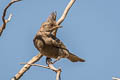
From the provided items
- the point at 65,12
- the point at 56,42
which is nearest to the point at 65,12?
the point at 65,12

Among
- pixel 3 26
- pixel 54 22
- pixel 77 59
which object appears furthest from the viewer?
pixel 77 59

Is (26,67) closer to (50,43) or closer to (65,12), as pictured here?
(50,43)

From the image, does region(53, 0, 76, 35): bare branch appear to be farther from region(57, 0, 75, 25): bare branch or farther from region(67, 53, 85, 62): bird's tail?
region(67, 53, 85, 62): bird's tail

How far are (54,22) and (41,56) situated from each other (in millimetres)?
604

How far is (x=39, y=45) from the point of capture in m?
6.13

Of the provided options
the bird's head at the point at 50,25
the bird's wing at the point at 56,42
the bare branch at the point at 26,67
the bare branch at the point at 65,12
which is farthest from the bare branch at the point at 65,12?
the bare branch at the point at 26,67

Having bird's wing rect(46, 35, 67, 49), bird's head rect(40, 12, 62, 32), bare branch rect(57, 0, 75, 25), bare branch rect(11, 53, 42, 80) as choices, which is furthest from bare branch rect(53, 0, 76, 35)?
bare branch rect(11, 53, 42, 80)

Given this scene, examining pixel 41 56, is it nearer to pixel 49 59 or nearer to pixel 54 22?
pixel 49 59

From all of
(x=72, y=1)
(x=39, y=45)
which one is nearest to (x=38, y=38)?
(x=39, y=45)

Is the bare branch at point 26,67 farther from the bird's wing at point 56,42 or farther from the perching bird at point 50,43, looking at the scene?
the bird's wing at point 56,42

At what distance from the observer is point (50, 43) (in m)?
6.20

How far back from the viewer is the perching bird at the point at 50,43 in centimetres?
607

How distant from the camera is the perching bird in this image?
19.9ft

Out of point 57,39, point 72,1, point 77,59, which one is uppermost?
point 72,1
